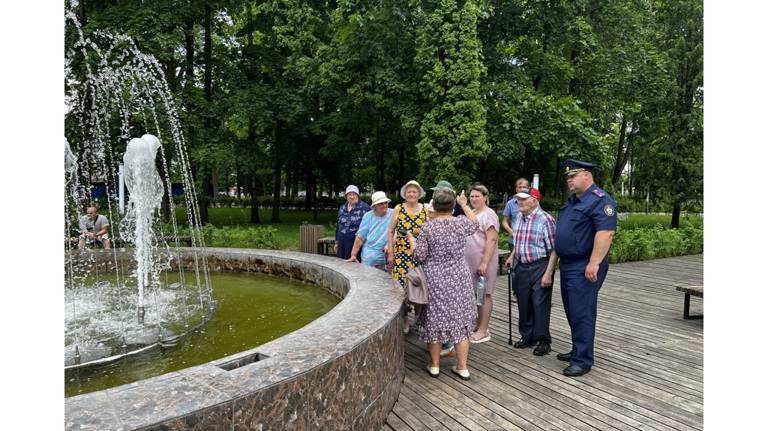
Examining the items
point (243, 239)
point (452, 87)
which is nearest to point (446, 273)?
point (243, 239)

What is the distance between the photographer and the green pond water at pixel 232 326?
3891 millimetres

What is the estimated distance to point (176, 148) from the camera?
1788 cm

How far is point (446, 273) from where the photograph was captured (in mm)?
4039

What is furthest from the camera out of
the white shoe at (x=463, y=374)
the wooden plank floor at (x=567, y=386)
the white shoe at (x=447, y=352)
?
the white shoe at (x=447, y=352)

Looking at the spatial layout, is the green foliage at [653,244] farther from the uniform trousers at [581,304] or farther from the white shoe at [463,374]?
the white shoe at [463,374]

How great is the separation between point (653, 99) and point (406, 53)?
28.9 feet

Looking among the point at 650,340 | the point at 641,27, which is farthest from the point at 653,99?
the point at 650,340

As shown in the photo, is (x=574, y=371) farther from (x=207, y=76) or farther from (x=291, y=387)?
(x=207, y=76)

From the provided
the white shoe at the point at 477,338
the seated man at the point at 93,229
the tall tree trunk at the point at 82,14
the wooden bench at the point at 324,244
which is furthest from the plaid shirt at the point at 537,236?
the tall tree trunk at the point at 82,14

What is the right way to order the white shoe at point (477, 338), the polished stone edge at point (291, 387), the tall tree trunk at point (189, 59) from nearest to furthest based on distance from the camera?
the polished stone edge at point (291, 387) → the white shoe at point (477, 338) → the tall tree trunk at point (189, 59)

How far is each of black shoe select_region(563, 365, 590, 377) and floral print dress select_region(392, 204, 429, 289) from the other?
1.60m

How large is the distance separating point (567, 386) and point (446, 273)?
1.33m

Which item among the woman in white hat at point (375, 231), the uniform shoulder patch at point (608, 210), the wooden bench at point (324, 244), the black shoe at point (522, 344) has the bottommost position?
the black shoe at point (522, 344)

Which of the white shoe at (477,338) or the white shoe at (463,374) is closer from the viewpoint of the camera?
the white shoe at (463,374)
